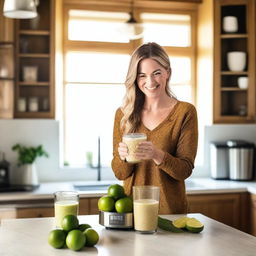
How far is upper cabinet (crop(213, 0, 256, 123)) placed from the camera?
14.8 ft

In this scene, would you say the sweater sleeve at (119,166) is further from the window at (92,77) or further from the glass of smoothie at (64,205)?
the window at (92,77)

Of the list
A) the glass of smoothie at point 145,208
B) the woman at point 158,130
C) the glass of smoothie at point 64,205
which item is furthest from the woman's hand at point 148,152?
the glass of smoothie at point 64,205

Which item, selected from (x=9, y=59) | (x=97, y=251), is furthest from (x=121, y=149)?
(x=9, y=59)

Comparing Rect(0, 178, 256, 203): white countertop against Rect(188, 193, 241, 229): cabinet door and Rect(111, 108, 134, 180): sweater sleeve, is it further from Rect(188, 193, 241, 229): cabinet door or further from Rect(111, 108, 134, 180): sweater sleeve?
Rect(111, 108, 134, 180): sweater sleeve

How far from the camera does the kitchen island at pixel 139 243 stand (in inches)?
69.2

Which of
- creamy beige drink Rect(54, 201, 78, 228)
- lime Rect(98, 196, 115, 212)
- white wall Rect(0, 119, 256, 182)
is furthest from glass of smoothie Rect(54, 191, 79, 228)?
white wall Rect(0, 119, 256, 182)

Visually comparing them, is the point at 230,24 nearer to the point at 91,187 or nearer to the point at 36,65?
the point at 36,65

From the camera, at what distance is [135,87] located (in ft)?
8.50

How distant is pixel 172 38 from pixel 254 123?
1.15m

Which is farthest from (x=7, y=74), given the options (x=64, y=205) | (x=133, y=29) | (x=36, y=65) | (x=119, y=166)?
(x=64, y=205)

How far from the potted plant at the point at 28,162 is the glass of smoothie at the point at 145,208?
2220 millimetres

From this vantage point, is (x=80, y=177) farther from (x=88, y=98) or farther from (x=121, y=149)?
(x=121, y=149)

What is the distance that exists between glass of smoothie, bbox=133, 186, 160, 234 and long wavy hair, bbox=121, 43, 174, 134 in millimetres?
620

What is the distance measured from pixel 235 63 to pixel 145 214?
288 cm
